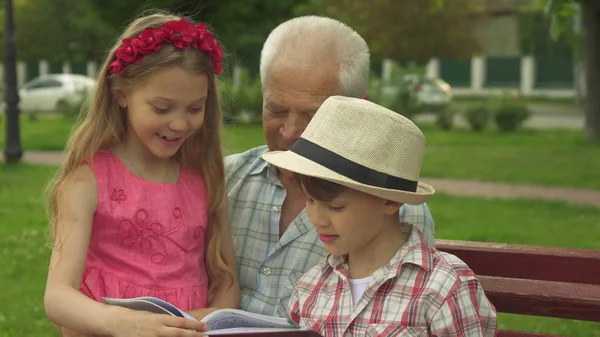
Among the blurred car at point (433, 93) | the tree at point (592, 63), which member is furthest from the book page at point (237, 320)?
the blurred car at point (433, 93)

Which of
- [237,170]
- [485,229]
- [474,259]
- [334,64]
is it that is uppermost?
[334,64]

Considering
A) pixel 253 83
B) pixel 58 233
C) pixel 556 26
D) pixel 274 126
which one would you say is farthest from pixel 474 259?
pixel 253 83

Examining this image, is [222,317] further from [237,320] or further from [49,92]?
[49,92]

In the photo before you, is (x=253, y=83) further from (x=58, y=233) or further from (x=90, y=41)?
(x=58, y=233)

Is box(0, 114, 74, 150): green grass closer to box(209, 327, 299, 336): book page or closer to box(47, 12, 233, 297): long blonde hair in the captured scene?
box(47, 12, 233, 297): long blonde hair

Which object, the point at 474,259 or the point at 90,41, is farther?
the point at 90,41

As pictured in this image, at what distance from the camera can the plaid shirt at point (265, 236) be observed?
3.51 m

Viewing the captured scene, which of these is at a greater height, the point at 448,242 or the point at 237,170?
the point at 237,170

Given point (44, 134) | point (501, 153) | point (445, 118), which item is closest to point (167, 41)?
point (501, 153)

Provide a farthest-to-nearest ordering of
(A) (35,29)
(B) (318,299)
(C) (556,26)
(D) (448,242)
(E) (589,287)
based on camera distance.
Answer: (A) (35,29) < (C) (556,26) < (D) (448,242) < (E) (589,287) < (B) (318,299)

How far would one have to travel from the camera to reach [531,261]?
365 cm

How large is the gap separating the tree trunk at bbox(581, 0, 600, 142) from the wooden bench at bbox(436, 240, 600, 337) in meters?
14.0

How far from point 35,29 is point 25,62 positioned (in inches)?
194

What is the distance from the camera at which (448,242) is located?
381cm
